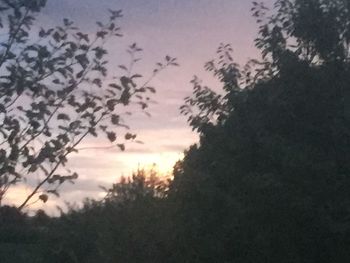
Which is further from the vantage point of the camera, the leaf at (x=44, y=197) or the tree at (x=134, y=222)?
the tree at (x=134, y=222)

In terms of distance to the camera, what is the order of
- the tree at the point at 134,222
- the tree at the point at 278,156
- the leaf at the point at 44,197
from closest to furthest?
the leaf at the point at 44,197
the tree at the point at 278,156
the tree at the point at 134,222

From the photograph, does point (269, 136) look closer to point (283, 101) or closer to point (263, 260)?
point (283, 101)

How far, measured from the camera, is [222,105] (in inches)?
561

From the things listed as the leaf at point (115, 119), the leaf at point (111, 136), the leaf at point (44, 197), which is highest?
the leaf at point (115, 119)

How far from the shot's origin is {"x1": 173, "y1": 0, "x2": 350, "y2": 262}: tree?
12305mm

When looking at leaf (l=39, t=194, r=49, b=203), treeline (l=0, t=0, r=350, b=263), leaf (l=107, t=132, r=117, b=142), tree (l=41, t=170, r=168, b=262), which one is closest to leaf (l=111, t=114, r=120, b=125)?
leaf (l=107, t=132, r=117, b=142)

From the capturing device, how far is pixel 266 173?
40.7ft

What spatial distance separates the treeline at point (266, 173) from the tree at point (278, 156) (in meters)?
0.02

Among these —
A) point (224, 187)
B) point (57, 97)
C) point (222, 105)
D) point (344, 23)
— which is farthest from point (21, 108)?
point (344, 23)

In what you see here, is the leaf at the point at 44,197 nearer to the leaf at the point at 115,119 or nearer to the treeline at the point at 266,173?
the leaf at the point at 115,119

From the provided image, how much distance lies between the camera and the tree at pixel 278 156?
12.3m

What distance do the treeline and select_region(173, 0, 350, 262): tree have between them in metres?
0.02

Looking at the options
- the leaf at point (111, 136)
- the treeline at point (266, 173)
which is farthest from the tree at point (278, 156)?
the leaf at point (111, 136)

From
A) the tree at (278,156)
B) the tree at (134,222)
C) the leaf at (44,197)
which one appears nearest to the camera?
the leaf at (44,197)
